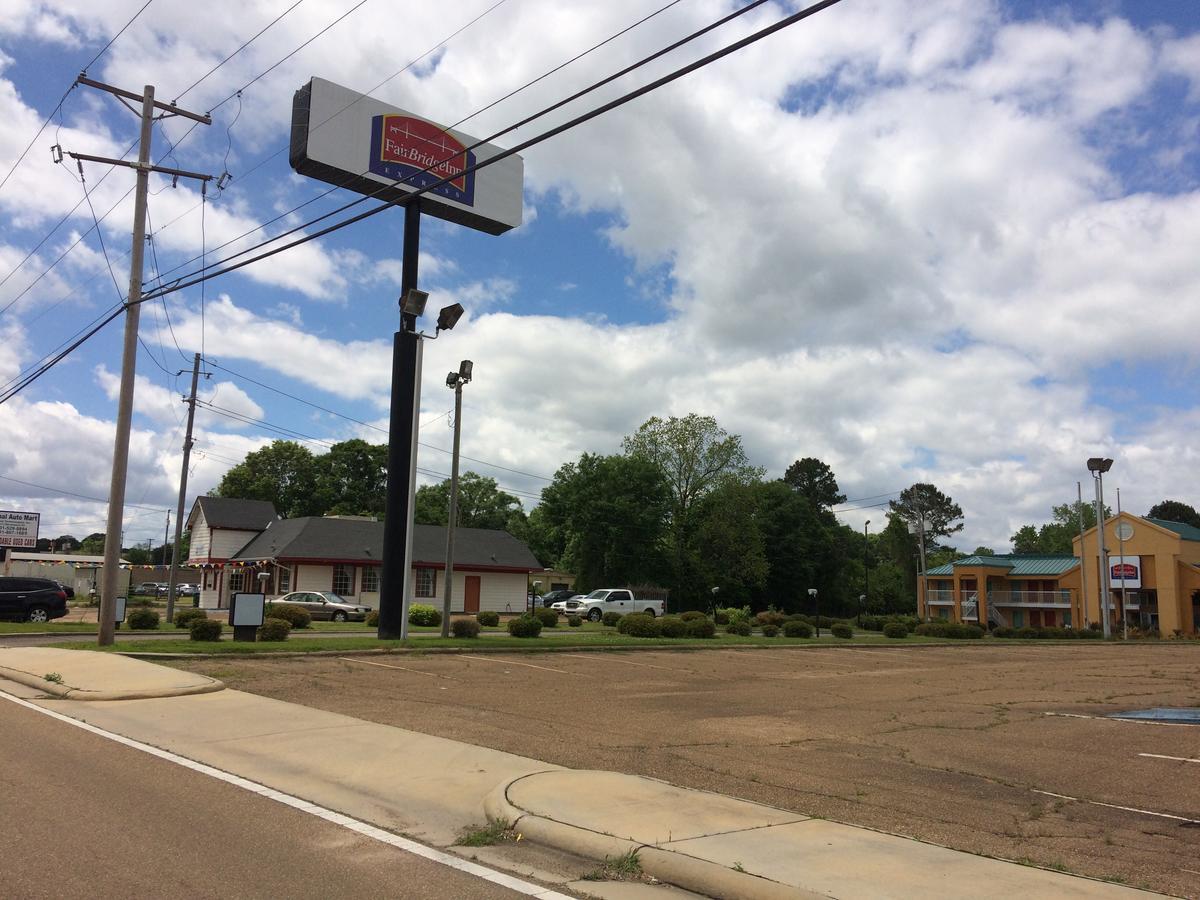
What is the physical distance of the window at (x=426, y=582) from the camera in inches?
2052

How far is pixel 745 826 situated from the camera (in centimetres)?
672

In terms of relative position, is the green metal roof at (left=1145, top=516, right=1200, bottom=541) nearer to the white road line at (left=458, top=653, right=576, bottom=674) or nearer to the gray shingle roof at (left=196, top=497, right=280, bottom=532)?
the white road line at (left=458, top=653, right=576, bottom=674)

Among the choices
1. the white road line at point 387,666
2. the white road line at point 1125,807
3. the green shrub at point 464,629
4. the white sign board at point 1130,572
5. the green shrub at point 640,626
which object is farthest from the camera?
the white sign board at point 1130,572

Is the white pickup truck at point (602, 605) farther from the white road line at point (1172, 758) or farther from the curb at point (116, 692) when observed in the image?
the white road line at point (1172, 758)

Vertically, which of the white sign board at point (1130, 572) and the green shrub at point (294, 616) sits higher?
the white sign board at point (1130, 572)

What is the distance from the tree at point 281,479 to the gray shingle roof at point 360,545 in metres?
32.4

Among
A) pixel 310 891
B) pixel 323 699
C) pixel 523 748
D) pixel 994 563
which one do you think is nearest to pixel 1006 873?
pixel 310 891

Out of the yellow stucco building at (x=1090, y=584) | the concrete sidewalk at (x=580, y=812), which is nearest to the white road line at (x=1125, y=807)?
the concrete sidewalk at (x=580, y=812)

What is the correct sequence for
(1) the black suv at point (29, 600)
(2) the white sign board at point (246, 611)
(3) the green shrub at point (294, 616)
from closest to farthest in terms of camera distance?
(2) the white sign board at point (246, 611) → (3) the green shrub at point (294, 616) → (1) the black suv at point (29, 600)

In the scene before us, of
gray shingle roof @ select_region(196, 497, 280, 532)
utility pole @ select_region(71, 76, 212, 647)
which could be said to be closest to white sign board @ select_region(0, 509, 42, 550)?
gray shingle roof @ select_region(196, 497, 280, 532)

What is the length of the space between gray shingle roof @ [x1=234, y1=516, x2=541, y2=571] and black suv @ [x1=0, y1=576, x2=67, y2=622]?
14640 mm

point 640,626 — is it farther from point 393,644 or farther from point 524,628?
point 393,644

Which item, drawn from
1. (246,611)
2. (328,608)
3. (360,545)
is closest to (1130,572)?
(360,545)

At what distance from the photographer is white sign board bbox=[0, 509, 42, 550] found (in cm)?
7931
